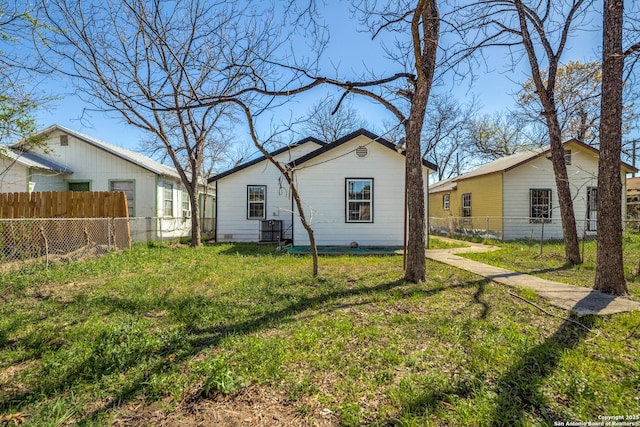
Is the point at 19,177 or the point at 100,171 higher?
the point at 100,171

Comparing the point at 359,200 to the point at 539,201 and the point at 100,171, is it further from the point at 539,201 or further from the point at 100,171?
the point at 100,171

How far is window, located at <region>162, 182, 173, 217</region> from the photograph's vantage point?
44.5 ft

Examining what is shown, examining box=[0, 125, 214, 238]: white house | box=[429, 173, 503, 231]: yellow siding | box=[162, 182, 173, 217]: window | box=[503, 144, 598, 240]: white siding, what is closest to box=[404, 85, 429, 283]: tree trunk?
box=[429, 173, 503, 231]: yellow siding

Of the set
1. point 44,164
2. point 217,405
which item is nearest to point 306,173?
point 217,405

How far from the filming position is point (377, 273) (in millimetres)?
6594

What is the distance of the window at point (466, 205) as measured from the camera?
669 inches

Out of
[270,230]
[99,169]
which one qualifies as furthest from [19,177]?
[270,230]

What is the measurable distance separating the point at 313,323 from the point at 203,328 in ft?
4.36

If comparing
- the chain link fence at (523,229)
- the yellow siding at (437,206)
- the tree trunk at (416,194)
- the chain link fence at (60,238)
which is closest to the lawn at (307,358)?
the tree trunk at (416,194)

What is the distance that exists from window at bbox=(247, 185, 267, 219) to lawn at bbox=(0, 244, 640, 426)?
8.20 metres

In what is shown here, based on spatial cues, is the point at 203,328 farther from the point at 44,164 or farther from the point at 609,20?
the point at 44,164

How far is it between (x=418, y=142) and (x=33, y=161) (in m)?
14.2

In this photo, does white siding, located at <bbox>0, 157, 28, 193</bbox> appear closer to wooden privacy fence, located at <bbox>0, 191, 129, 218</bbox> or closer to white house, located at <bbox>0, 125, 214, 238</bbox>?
white house, located at <bbox>0, 125, 214, 238</bbox>

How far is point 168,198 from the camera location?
550 inches
